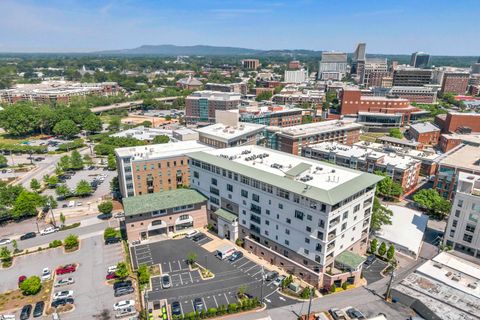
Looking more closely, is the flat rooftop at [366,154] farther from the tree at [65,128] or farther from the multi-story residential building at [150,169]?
the tree at [65,128]

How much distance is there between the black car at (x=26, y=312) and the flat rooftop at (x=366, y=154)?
106941 mm

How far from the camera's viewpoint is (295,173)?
237ft

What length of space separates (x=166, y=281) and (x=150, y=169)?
45789mm

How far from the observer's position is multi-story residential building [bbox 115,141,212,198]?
334 feet

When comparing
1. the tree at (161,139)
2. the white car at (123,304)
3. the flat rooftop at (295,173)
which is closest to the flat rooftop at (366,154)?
the flat rooftop at (295,173)

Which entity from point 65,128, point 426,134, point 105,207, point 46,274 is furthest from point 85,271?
point 426,134

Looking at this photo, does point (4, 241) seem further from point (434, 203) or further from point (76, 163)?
point (434, 203)

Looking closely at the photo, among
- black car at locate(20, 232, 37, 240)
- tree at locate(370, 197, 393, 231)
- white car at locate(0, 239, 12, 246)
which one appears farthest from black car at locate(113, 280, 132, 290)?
tree at locate(370, 197, 393, 231)

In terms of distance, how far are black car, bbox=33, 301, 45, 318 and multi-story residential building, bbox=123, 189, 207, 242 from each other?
78.6 ft

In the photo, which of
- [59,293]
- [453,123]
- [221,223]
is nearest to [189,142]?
[221,223]

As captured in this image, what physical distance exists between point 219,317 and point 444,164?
86.1 metres

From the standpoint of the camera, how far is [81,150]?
567 ft

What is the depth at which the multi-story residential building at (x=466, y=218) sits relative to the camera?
2906 inches

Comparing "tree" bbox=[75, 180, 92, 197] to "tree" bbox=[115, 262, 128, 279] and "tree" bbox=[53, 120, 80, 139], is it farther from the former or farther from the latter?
"tree" bbox=[53, 120, 80, 139]
